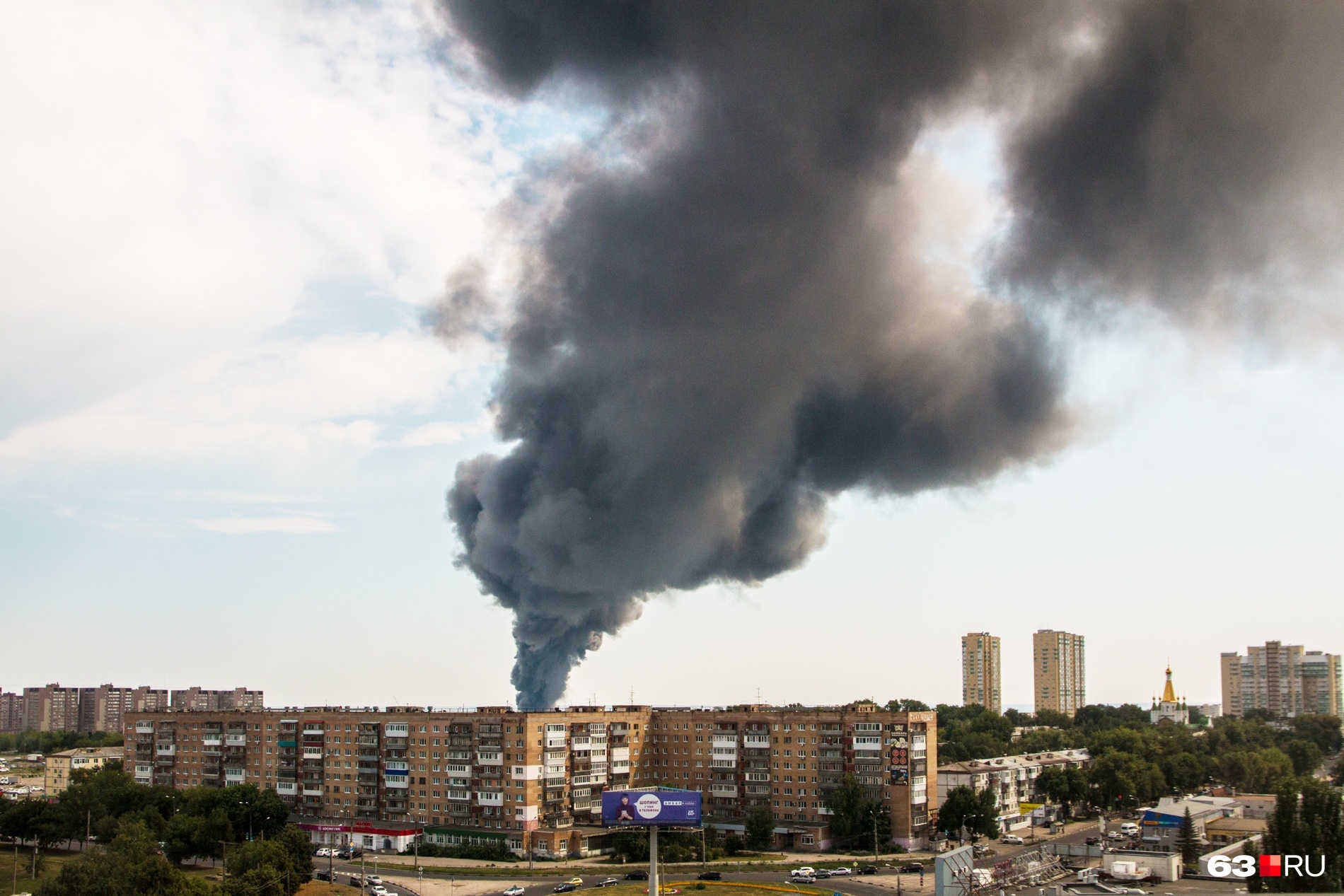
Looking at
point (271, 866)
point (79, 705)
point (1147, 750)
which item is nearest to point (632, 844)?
point (271, 866)

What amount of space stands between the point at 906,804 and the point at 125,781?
49.9 meters

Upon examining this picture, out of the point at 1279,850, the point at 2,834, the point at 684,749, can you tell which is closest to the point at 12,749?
the point at 2,834

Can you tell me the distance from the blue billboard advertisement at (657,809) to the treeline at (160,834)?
1727 centimetres

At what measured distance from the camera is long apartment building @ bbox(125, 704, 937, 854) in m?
69.4

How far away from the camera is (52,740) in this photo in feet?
493

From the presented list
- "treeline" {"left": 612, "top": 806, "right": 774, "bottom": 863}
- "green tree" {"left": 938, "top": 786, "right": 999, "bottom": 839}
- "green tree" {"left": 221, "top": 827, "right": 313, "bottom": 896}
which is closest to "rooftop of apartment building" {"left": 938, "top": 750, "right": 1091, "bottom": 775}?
"green tree" {"left": 938, "top": 786, "right": 999, "bottom": 839}

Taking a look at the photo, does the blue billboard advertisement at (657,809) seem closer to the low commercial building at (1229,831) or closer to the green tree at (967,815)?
the green tree at (967,815)

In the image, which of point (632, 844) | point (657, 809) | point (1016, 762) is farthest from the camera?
point (1016, 762)

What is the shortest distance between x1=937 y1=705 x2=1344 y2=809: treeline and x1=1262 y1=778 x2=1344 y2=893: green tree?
Answer: 2974 centimetres

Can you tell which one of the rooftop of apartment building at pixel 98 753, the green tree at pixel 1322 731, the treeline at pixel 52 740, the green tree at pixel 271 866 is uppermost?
the green tree at pixel 271 866

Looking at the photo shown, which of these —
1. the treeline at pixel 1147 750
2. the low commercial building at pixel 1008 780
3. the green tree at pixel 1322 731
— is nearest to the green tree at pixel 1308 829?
the low commercial building at pixel 1008 780

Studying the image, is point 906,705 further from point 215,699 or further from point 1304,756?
point 215,699

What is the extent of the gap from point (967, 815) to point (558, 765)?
25783mm

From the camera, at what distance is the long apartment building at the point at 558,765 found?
6944cm
